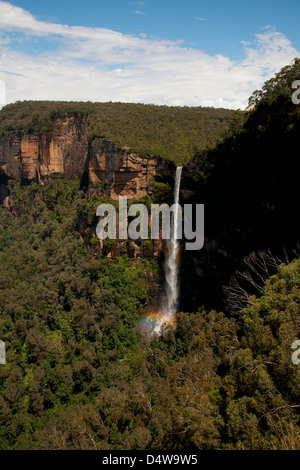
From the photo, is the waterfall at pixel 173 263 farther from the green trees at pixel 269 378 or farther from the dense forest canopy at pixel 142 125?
the green trees at pixel 269 378

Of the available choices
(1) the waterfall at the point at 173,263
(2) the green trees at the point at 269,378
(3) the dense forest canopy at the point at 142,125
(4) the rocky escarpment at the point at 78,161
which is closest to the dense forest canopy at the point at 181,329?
(2) the green trees at the point at 269,378

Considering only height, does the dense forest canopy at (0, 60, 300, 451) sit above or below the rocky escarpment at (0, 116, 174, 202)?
below

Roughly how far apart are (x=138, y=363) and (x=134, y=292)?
7.14 meters

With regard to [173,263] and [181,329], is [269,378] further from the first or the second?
[173,263]

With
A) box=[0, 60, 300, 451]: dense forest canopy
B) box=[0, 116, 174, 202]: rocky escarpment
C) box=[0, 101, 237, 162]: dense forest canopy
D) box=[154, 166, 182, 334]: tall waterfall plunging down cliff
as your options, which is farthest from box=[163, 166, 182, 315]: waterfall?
box=[0, 101, 237, 162]: dense forest canopy

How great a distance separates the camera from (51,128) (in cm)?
3941

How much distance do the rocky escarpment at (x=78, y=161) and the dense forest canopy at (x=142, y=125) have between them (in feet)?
3.03

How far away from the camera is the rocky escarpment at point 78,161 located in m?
28.6

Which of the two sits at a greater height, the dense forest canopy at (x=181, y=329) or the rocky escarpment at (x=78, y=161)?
the rocky escarpment at (x=78, y=161)

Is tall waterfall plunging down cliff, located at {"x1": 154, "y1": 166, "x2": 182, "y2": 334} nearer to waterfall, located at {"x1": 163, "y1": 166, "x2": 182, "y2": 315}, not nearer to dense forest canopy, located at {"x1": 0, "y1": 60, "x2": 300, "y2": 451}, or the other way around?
waterfall, located at {"x1": 163, "y1": 166, "x2": 182, "y2": 315}

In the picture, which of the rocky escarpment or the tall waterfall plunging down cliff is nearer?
the tall waterfall plunging down cliff

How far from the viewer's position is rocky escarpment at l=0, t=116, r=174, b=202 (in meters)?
28.6

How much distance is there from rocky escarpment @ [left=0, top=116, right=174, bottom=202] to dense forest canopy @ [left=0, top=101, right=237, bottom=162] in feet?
3.03

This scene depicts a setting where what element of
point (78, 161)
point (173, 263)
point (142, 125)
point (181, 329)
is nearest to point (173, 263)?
point (173, 263)
